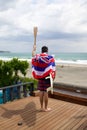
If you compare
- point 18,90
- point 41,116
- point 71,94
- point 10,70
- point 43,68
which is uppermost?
point 43,68

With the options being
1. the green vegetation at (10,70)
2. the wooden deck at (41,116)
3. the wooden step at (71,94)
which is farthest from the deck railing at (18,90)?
the green vegetation at (10,70)

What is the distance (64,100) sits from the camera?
6.86 metres

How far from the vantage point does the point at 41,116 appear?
5.18 meters

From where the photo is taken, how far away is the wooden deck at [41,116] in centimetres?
455

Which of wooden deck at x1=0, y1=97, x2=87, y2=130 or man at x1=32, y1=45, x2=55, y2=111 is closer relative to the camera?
wooden deck at x1=0, y1=97, x2=87, y2=130

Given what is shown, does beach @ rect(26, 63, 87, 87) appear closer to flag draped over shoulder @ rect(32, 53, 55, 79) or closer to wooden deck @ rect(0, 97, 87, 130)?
wooden deck @ rect(0, 97, 87, 130)

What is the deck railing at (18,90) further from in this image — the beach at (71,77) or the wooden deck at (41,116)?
the beach at (71,77)

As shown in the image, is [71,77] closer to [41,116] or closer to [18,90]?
[18,90]

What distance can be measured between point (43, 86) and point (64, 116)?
0.92 m

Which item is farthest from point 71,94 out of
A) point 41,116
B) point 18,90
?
point 41,116

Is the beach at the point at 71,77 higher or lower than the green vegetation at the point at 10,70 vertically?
lower

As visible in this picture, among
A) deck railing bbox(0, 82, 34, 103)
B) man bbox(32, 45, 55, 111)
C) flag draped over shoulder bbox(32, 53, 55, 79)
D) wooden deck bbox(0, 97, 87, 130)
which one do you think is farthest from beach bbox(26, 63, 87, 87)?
flag draped over shoulder bbox(32, 53, 55, 79)

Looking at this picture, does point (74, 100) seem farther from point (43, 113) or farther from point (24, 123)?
point (24, 123)

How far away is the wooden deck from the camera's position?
4555mm
